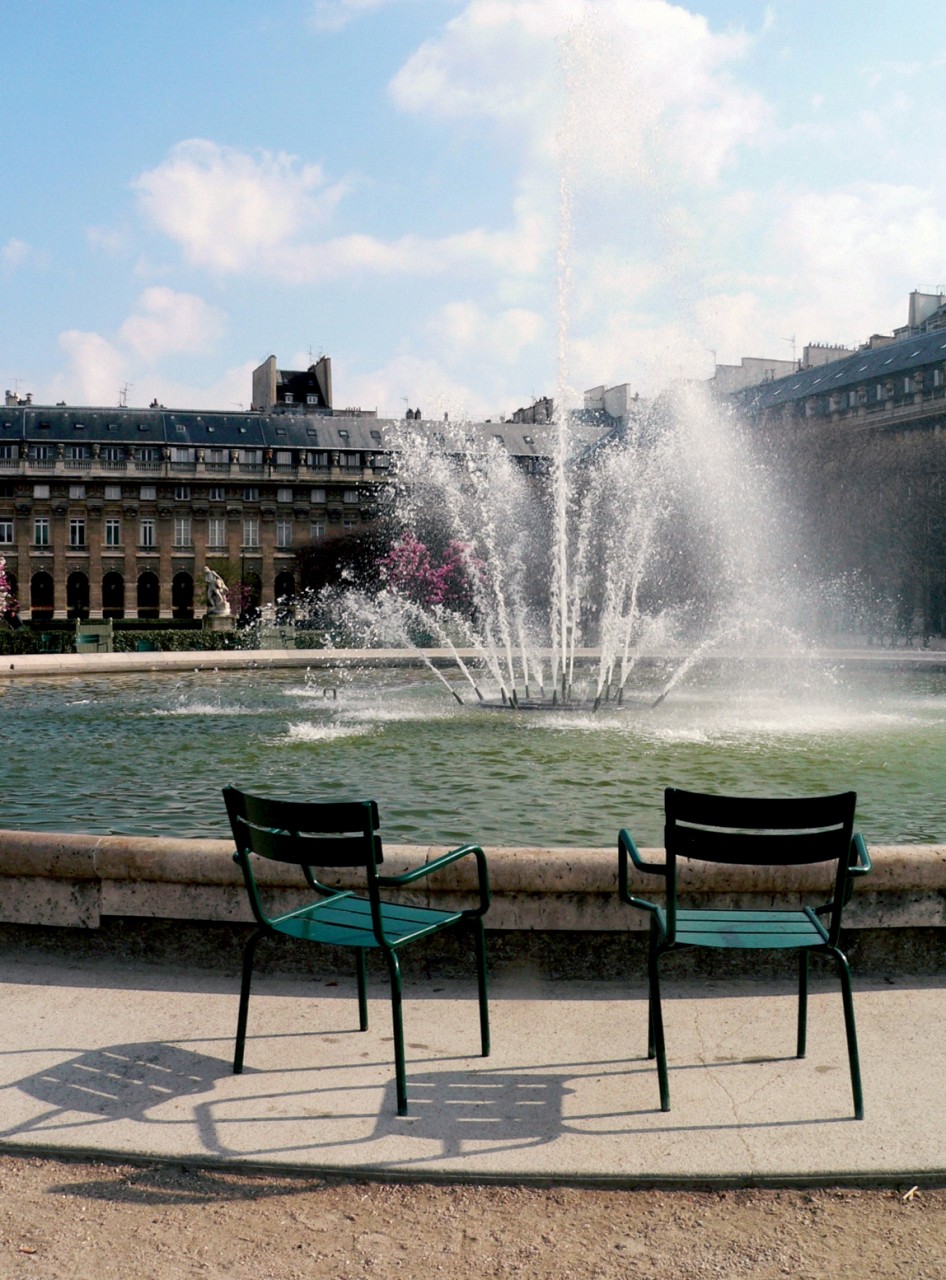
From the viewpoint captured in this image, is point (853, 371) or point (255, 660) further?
point (853, 371)

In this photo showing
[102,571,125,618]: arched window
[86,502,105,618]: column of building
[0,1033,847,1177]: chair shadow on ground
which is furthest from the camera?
[102,571,125,618]: arched window

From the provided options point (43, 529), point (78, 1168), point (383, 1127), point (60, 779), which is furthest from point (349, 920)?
point (43, 529)

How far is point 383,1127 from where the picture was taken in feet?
12.4

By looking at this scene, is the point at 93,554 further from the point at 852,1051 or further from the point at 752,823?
the point at 852,1051

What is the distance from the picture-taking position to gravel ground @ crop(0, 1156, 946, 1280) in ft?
9.98

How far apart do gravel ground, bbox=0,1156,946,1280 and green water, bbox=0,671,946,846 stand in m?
4.62

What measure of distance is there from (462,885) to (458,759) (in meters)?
6.75

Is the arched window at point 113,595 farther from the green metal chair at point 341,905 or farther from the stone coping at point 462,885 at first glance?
the green metal chair at point 341,905

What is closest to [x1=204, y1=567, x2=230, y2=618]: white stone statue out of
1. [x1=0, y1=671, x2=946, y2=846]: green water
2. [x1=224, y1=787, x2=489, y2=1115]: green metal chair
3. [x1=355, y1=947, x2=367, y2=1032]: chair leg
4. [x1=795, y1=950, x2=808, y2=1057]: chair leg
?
[x1=0, y1=671, x2=946, y2=846]: green water

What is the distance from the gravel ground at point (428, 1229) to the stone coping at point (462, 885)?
170cm

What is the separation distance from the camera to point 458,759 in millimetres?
11875

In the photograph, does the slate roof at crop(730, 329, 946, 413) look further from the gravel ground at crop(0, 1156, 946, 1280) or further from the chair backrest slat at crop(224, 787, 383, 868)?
the gravel ground at crop(0, 1156, 946, 1280)

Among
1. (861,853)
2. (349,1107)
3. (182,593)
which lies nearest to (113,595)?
(182,593)

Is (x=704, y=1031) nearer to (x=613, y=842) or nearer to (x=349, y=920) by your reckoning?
(x=349, y=920)
